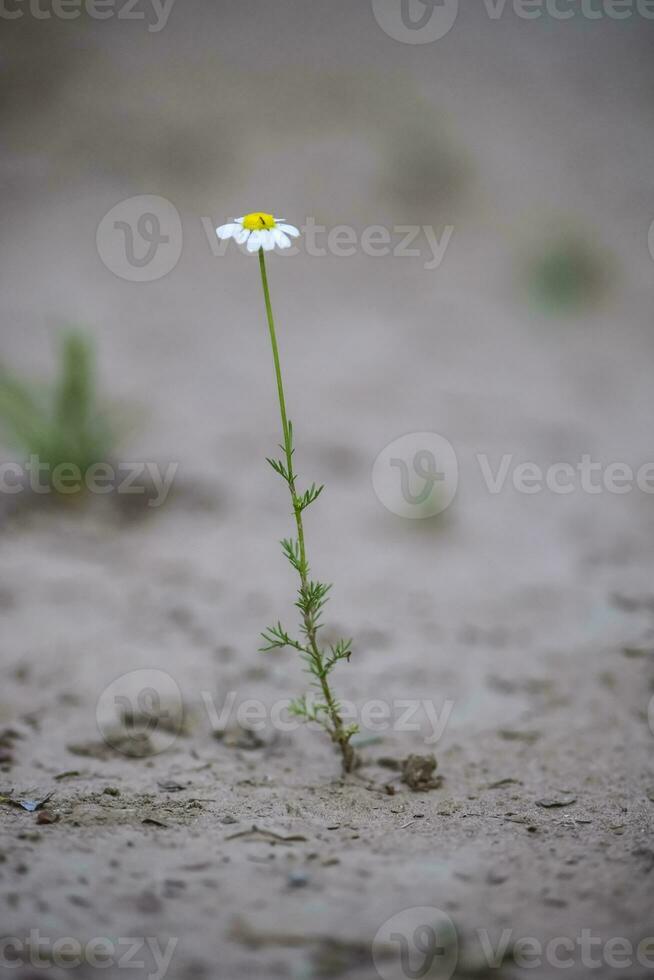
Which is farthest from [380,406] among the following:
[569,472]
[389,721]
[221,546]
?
[389,721]

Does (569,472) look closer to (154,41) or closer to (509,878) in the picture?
(509,878)
